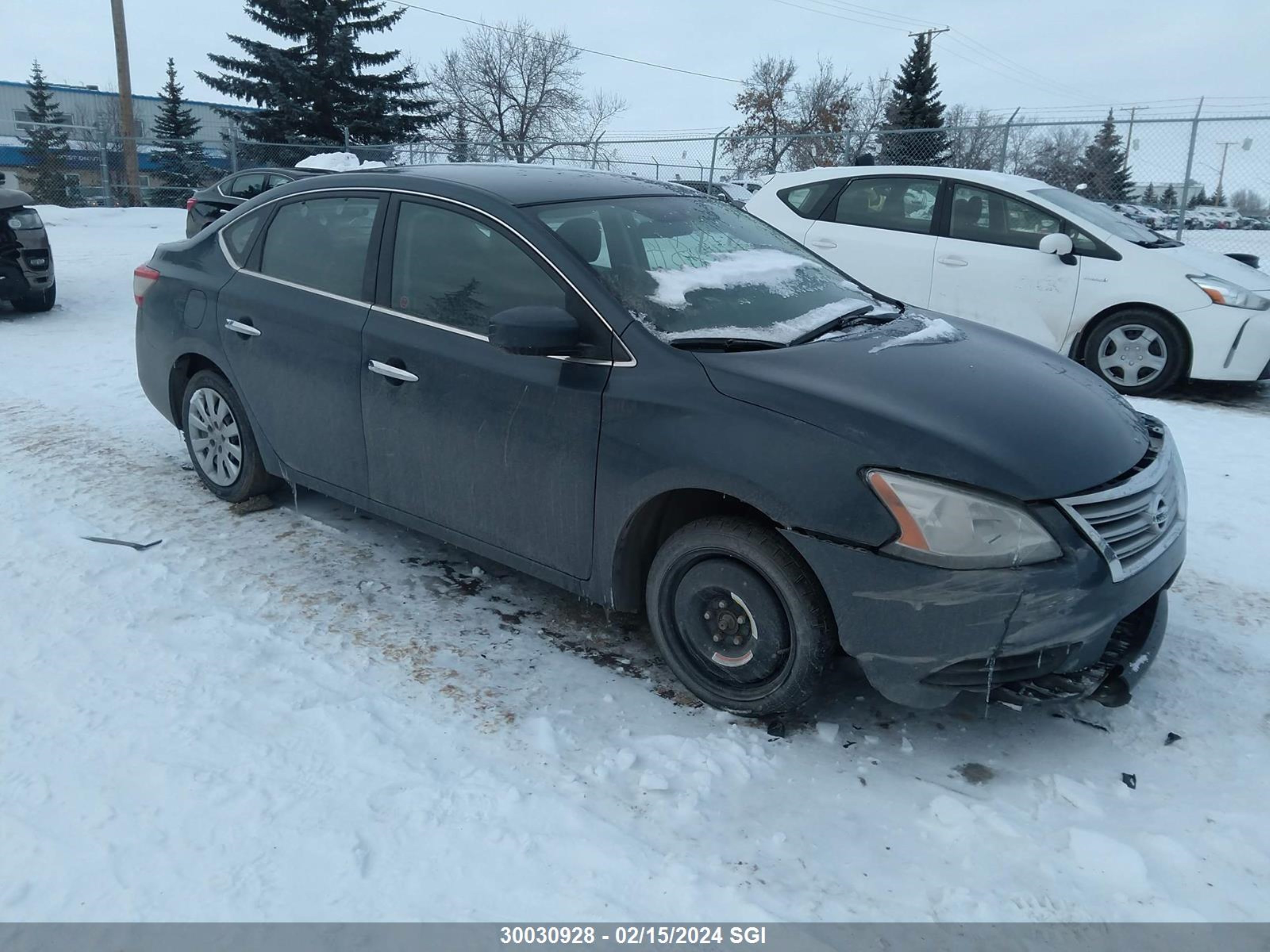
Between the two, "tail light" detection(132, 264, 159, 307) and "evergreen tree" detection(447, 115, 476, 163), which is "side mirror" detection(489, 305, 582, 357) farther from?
"evergreen tree" detection(447, 115, 476, 163)

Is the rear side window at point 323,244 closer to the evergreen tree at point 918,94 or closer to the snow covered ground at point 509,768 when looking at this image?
the snow covered ground at point 509,768

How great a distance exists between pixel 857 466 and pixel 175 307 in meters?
3.68

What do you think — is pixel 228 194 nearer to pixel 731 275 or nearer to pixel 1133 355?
pixel 1133 355

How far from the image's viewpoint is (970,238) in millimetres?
7676

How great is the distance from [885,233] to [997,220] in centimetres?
90

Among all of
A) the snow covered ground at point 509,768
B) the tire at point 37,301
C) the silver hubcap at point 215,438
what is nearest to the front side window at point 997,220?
the snow covered ground at point 509,768

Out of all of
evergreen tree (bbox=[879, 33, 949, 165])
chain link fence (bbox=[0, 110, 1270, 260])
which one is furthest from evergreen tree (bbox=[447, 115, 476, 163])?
evergreen tree (bbox=[879, 33, 949, 165])

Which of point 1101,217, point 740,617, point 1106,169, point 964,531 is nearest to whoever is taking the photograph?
point 964,531

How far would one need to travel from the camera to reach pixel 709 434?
2.95 meters

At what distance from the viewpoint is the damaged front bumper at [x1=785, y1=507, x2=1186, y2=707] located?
2.65 m

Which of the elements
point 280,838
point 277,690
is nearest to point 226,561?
point 277,690

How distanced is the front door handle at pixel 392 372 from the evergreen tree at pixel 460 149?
6.57 metres

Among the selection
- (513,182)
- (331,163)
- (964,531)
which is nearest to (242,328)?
(513,182)

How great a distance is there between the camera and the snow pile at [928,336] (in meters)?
3.34
